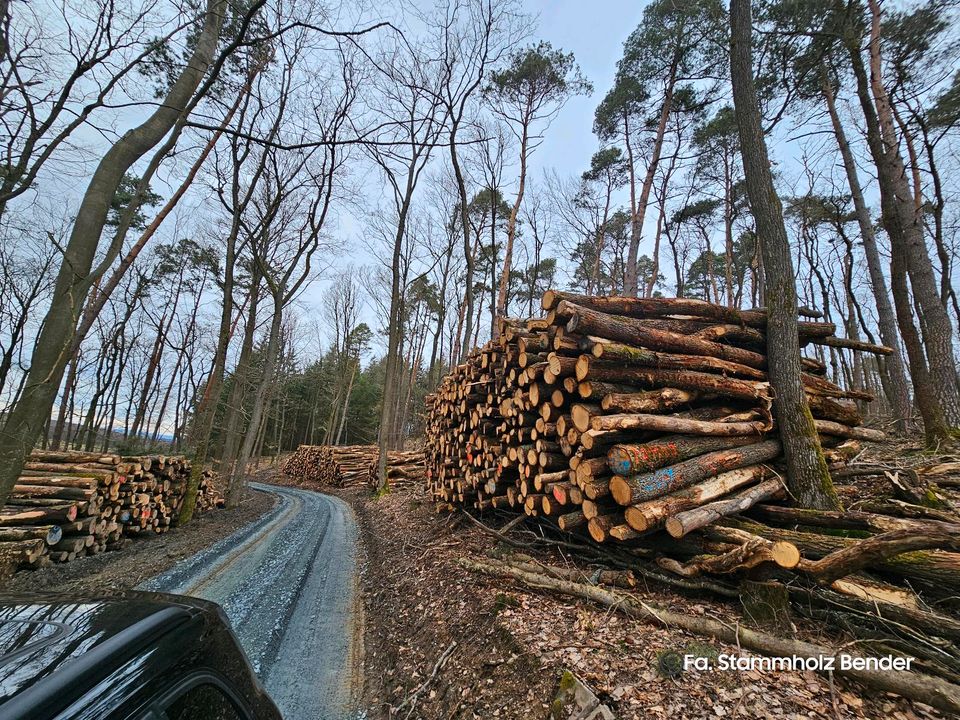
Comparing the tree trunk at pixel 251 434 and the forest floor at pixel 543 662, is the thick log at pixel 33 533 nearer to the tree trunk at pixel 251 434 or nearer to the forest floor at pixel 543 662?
the forest floor at pixel 543 662

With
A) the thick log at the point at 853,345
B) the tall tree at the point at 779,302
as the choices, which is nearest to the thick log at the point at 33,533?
the tall tree at the point at 779,302

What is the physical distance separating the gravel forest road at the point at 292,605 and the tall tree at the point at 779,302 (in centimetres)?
507

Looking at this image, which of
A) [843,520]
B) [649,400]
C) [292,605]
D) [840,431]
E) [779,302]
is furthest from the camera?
[840,431]

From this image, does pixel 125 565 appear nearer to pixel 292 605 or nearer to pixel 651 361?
pixel 292 605

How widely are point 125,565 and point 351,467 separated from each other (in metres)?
13.6

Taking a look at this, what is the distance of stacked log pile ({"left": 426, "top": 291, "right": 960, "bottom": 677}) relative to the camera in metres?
3.12

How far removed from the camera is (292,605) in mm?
4734

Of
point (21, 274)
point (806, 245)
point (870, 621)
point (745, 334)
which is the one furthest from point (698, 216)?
point (21, 274)

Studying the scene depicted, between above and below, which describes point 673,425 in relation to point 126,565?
above

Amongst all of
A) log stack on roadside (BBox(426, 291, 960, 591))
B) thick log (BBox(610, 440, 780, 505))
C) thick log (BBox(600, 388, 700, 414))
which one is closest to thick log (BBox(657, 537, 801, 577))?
log stack on roadside (BBox(426, 291, 960, 591))

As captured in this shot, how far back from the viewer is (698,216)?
806 inches

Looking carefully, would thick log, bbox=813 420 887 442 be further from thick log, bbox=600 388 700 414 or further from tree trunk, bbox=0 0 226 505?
tree trunk, bbox=0 0 226 505

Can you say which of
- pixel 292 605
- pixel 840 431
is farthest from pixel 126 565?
pixel 840 431

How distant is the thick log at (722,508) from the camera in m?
3.57
